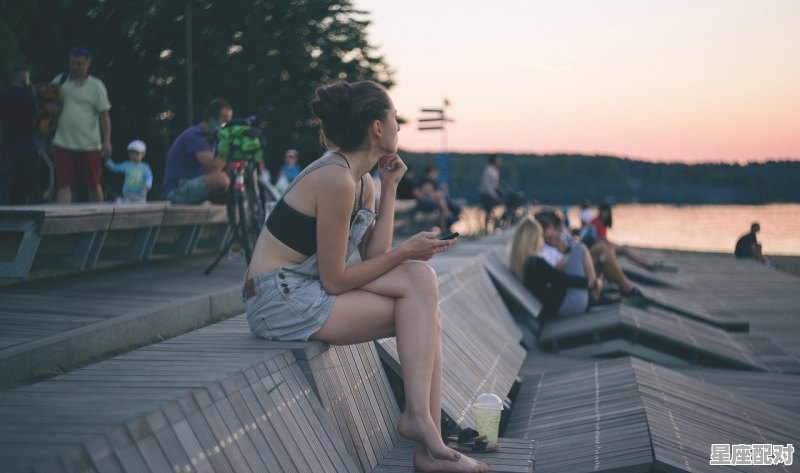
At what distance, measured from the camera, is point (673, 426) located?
16.9ft

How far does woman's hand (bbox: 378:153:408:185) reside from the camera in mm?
4270

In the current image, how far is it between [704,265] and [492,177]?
647 cm

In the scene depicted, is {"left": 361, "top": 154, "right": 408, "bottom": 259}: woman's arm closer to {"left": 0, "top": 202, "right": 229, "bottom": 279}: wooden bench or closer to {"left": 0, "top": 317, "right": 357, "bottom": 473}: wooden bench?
{"left": 0, "top": 317, "right": 357, "bottom": 473}: wooden bench

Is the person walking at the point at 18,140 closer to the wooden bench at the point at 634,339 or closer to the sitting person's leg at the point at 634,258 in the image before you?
the wooden bench at the point at 634,339

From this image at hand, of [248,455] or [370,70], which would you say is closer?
[248,455]

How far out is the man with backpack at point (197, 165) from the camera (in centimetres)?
889

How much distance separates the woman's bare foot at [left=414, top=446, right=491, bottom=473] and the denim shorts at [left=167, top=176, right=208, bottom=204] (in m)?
5.76

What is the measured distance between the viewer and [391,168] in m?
4.30

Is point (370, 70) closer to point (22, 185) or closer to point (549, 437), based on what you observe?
point (22, 185)

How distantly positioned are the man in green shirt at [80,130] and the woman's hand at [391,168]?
18.5 ft

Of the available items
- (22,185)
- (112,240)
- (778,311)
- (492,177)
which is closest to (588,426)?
(112,240)

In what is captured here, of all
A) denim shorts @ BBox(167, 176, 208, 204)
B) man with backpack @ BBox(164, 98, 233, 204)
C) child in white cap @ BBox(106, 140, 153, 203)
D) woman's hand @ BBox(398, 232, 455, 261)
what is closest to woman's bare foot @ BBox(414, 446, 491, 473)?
woman's hand @ BBox(398, 232, 455, 261)

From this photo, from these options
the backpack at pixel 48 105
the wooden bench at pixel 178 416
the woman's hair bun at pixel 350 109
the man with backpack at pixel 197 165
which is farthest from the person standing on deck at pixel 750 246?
the wooden bench at pixel 178 416

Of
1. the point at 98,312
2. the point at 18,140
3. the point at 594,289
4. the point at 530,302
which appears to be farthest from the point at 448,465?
the point at 594,289
